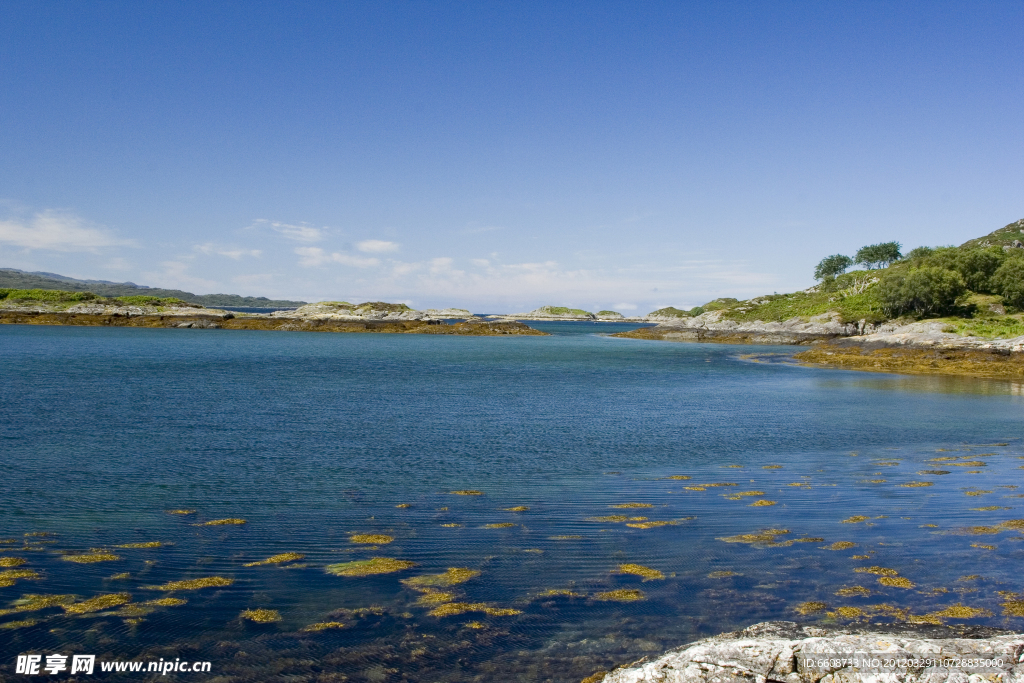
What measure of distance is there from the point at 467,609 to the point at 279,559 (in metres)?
4.19

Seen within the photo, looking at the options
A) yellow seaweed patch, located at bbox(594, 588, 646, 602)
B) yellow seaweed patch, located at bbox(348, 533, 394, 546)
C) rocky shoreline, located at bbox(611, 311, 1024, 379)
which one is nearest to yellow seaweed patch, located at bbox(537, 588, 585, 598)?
yellow seaweed patch, located at bbox(594, 588, 646, 602)

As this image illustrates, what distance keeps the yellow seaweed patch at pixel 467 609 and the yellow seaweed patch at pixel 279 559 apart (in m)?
3.59

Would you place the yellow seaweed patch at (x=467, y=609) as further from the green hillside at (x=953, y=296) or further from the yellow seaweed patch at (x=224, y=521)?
the green hillside at (x=953, y=296)

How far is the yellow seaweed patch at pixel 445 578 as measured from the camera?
36.2 ft

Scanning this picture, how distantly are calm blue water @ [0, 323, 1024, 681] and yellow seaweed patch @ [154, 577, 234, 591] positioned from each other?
8.5 inches

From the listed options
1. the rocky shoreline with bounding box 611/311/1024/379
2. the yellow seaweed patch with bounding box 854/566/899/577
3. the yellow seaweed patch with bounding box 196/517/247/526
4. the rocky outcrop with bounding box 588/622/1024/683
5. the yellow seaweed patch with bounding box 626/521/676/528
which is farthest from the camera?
the rocky shoreline with bounding box 611/311/1024/379

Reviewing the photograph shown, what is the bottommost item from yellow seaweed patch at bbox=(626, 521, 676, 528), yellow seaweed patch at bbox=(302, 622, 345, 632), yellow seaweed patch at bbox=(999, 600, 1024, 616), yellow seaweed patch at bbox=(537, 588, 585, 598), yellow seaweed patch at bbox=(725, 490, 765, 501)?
yellow seaweed patch at bbox=(725, 490, 765, 501)

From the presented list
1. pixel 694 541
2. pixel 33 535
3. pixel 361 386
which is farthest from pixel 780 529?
pixel 361 386

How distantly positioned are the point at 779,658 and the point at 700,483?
12786mm

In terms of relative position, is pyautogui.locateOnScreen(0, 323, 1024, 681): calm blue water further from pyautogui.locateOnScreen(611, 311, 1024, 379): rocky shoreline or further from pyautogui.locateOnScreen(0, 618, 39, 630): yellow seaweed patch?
pyautogui.locateOnScreen(611, 311, 1024, 379): rocky shoreline

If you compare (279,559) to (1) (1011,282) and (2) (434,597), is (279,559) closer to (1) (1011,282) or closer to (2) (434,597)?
(2) (434,597)

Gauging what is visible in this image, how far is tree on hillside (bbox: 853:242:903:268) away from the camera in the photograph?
502 feet

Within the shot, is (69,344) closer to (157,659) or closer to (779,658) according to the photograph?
(157,659)

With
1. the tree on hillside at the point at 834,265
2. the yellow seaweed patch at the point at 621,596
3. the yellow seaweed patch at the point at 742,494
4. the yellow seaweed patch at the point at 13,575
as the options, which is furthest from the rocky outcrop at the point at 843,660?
the tree on hillside at the point at 834,265
